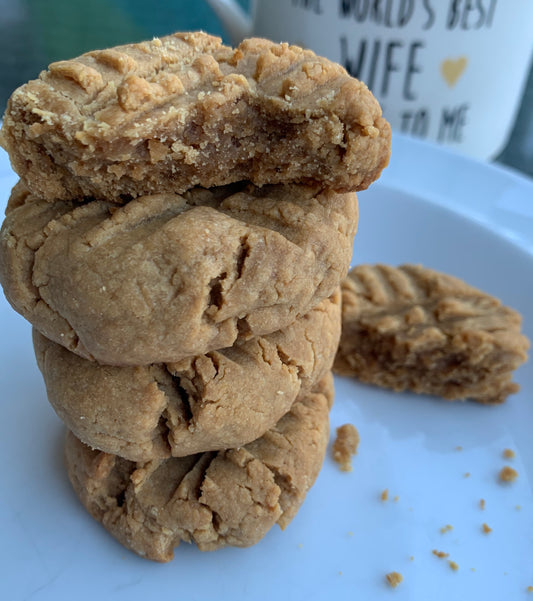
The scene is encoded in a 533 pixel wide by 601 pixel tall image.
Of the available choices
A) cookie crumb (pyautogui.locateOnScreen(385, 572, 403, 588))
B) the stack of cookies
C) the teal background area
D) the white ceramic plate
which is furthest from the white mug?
cookie crumb (pyautogui.locateOnScreen(385, 572, 403, 588))

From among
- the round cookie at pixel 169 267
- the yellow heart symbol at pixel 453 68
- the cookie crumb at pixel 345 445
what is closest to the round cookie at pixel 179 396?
the round cookie at pixel 169 267

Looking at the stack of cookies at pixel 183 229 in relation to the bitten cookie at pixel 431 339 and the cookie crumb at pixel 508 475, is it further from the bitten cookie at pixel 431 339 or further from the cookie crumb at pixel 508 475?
the cookie crumb at pixel 508 475

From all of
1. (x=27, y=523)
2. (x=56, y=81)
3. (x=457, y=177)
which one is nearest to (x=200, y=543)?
(x=27, y=523)

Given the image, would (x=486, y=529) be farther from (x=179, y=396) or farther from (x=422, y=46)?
(x=422, y=46)

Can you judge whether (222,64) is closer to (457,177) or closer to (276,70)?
(276,70)

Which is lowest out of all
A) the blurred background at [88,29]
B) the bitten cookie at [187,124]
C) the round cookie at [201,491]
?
the round cookie at [201,491]

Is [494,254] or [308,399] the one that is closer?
[308,399]

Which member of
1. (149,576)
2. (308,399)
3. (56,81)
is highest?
(56,81)
